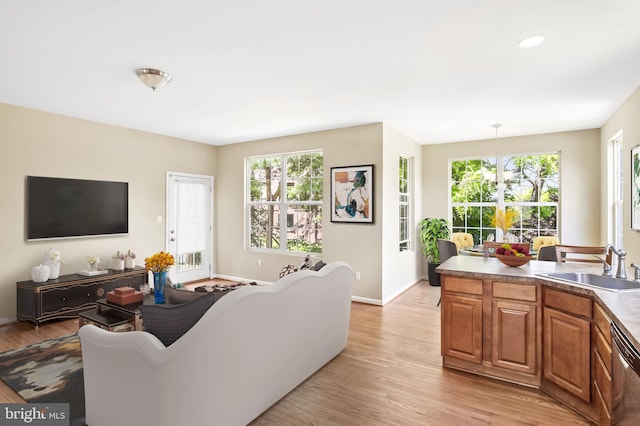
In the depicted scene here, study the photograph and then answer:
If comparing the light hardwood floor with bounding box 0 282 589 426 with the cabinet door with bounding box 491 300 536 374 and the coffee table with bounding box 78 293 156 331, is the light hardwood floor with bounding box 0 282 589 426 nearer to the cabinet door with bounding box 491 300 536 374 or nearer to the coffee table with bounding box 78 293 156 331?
the cabinet door with bounding box 491 300 536 374

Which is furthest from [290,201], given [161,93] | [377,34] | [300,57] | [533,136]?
[533,136]

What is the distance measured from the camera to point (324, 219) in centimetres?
542

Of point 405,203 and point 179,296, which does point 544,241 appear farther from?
point 179,296

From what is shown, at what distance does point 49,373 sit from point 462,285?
3510 mm

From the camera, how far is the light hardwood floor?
7.46ft

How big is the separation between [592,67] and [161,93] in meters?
4.22

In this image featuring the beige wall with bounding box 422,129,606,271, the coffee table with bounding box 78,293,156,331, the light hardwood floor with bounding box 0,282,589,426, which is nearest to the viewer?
the light hardwood floor with bounding box 0,282,589,426

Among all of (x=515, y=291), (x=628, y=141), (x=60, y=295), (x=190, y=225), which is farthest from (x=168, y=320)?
(x=628, y=141)

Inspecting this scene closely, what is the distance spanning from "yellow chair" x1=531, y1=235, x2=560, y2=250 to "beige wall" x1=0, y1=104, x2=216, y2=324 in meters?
5.97

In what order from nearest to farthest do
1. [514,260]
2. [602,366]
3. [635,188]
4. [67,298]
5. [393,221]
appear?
[602,366]
[514,260]
[635,188]
[67,298]
[393,221]

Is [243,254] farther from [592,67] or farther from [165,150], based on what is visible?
[592,67]

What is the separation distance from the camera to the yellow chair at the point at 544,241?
537 cm

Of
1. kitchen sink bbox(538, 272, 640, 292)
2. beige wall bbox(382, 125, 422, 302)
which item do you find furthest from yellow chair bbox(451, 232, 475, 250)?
kitchen sink bbox(538, 272, 640, 292)

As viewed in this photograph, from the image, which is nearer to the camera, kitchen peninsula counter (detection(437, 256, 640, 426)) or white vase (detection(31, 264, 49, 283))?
kitchen peninsula counter (detection(437, 256, 640, 426))
